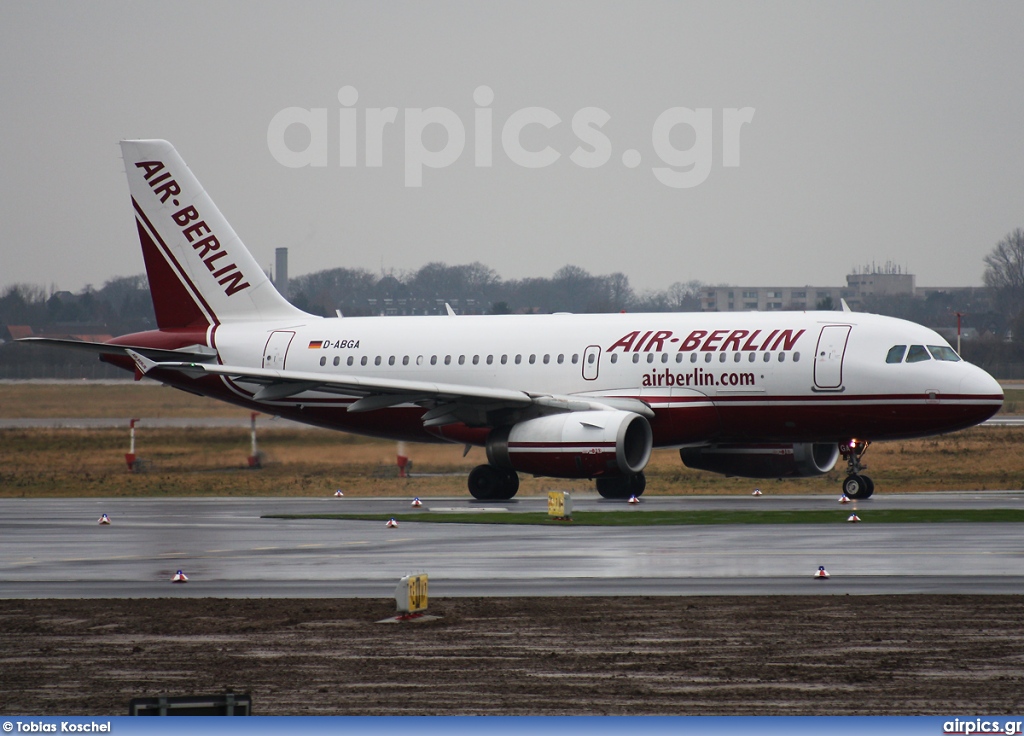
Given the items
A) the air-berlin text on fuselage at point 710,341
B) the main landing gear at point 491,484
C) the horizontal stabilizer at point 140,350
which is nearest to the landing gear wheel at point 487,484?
the main landing gear at point 491,484

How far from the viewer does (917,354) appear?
107ft

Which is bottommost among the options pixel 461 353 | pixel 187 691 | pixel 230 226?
pixel 187 691

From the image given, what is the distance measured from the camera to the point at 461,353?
124 ft

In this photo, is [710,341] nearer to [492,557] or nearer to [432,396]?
[432,396]

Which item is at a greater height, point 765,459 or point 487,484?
point 765,459

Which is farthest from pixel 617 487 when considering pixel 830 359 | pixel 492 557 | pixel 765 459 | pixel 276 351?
pixel 492 557

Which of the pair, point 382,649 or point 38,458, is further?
point 38,458

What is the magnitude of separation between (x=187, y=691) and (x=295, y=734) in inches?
176

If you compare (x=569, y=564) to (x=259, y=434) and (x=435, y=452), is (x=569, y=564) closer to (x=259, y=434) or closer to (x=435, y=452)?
(x=435, y=452)

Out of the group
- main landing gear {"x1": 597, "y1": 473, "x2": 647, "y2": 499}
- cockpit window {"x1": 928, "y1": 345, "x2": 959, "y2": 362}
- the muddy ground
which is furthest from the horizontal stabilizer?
the muddy ground

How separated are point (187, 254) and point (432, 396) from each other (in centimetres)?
1051

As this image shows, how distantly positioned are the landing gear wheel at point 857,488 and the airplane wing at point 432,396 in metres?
4.54

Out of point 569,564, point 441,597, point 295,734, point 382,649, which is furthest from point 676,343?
point 295,734

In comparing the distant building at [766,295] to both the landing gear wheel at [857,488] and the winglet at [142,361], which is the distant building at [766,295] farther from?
the landing gear wheel at [857,488]
